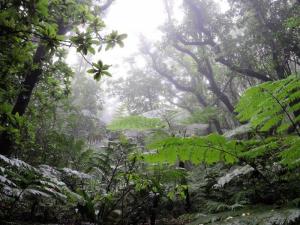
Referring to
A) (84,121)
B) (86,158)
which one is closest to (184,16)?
(84,121)

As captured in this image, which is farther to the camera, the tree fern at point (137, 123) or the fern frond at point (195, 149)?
the tree fern at point (137, 123)

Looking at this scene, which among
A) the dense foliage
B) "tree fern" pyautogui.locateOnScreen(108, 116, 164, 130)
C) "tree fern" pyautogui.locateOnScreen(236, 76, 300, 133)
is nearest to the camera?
the dense foliage

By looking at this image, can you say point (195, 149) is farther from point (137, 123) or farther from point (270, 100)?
point (137, 123)

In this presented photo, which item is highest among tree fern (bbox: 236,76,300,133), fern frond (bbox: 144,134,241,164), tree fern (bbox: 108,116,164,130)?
tree fern (bbox: 108,116,164,130)

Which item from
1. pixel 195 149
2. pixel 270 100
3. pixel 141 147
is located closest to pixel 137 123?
pixel 141 147

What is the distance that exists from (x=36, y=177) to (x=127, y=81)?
15.2 metres

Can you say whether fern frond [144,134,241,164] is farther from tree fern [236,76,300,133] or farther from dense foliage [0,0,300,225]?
tree fern [236,76,300,133]

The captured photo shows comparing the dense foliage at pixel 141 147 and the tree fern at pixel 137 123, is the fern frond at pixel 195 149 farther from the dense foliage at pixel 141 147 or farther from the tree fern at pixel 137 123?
the tree fern at pixel 137 123

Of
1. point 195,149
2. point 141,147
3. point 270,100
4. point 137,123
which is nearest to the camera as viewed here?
point 195,149

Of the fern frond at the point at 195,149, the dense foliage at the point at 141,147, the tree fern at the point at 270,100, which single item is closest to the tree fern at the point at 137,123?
the dense foliage at the point at 141,147

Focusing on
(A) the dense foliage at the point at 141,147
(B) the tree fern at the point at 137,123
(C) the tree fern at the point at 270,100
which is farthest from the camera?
(B) the tree fern at the point at 137,123

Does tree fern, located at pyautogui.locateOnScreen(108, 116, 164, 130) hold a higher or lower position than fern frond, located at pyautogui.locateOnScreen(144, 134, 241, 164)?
higher

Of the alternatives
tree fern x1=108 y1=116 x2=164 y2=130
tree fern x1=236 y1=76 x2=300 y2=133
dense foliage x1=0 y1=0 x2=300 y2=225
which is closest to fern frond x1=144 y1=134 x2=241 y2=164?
dense foliage x1=0 y1=0 x2=300 y2=225

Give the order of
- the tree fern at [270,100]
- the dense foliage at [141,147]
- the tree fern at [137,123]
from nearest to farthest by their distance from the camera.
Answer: the dense foliage at [141,147] < the tree fern at [270,100] < the tree fern at [137,123]
